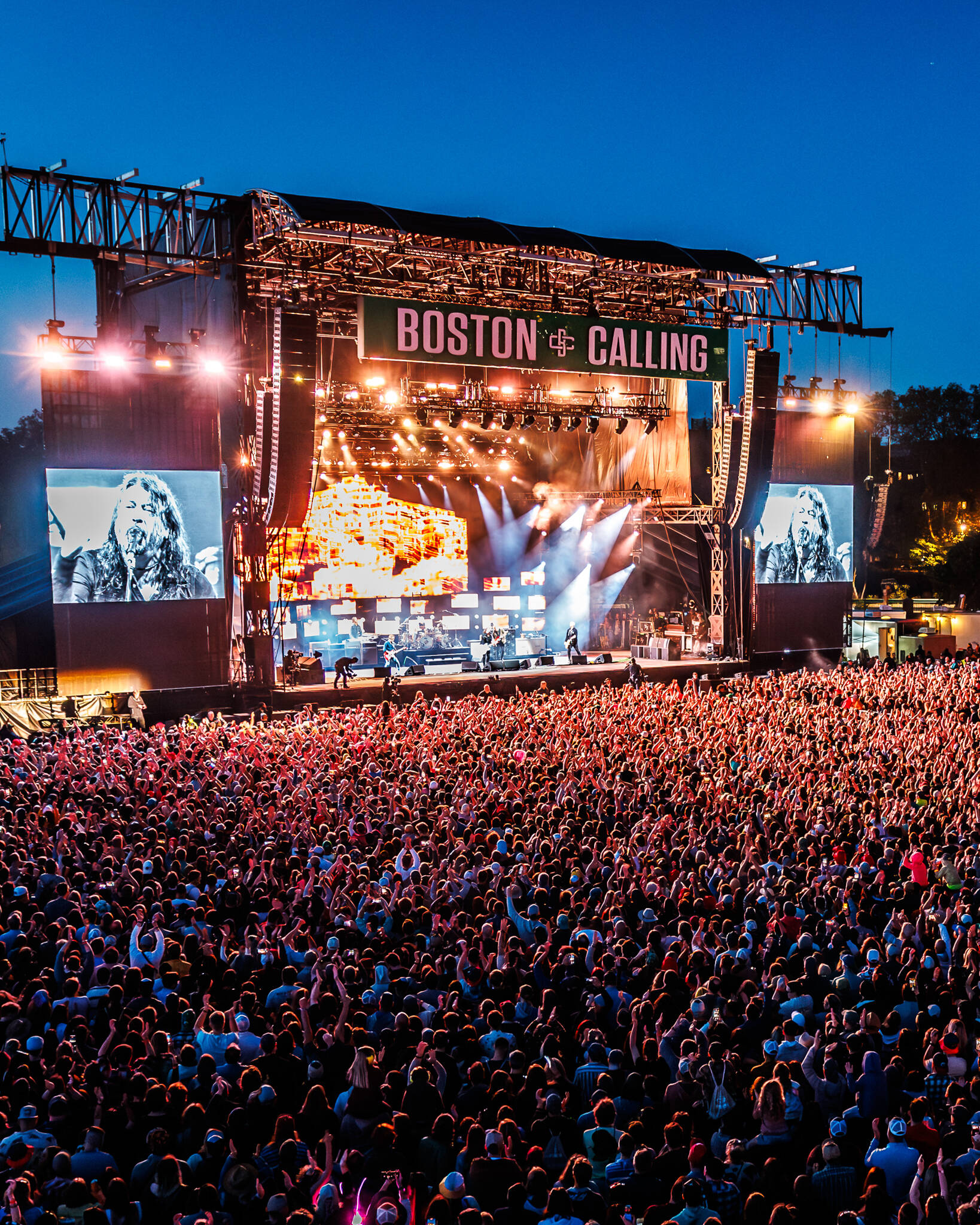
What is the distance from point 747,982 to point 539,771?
601cm

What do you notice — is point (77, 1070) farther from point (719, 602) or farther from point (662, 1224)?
point (719, 602)

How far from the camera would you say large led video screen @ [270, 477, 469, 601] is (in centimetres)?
2659

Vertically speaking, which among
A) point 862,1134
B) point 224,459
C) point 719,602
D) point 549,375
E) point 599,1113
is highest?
point 549,375

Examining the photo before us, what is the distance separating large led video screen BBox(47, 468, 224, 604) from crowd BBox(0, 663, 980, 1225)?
9136 mm

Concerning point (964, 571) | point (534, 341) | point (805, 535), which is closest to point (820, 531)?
point (805, 535)

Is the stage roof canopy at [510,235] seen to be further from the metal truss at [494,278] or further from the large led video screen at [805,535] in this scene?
the large led video screen at [805,535]

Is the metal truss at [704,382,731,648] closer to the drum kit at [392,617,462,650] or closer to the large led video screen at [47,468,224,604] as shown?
the drum kit at [392,617,462,650]

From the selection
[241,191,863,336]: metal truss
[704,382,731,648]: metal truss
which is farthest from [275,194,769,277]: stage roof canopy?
[704,382,731,648]: metal truss

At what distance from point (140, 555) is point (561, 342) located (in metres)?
9.02

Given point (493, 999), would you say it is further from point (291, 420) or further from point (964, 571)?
point (964, 571)

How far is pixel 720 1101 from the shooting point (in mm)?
5367

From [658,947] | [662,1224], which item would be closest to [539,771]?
[658,947]

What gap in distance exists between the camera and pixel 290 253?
1936 cm

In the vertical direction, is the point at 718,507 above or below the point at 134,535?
above
